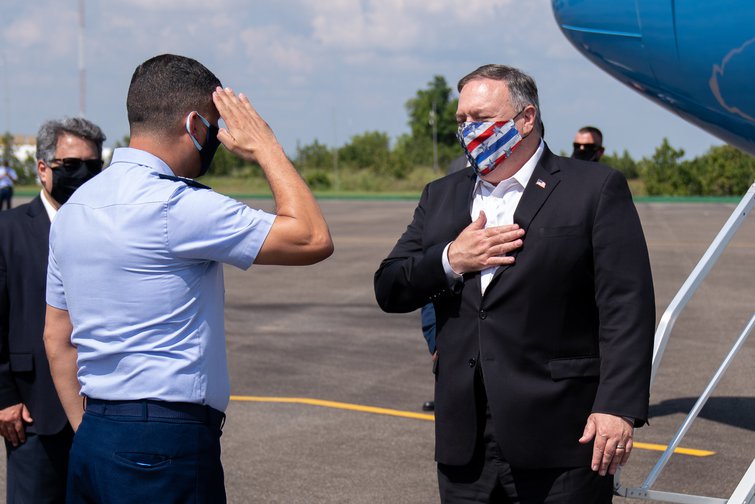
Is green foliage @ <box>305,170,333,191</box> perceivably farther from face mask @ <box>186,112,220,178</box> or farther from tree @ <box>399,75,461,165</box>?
face mask @ <box>186,112,220,178</box>

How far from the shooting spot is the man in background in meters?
8.52

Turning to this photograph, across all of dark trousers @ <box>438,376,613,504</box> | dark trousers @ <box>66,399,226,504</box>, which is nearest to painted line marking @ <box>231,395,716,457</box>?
dark trousers @ <box>438,376,613,504</box>

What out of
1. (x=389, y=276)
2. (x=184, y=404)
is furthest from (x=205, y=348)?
(x=389, y=276)

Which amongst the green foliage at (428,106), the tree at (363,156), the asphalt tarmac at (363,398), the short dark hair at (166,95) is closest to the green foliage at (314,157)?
the tree at (363,156)

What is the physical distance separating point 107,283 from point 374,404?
17.8ft

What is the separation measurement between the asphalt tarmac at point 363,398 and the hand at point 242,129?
1.29 meters

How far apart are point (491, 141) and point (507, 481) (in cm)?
111

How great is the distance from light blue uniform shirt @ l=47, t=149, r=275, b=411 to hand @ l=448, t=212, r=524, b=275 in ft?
2.54

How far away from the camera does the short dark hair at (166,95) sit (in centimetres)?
284

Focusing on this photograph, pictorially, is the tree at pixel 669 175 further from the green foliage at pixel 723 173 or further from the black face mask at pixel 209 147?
the black face mask at pixel 209 147

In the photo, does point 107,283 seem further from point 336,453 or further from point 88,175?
point 336,453

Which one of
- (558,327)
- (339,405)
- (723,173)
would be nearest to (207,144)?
(558,327)

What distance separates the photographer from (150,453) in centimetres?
275

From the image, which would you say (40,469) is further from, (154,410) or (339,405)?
(339,405)
